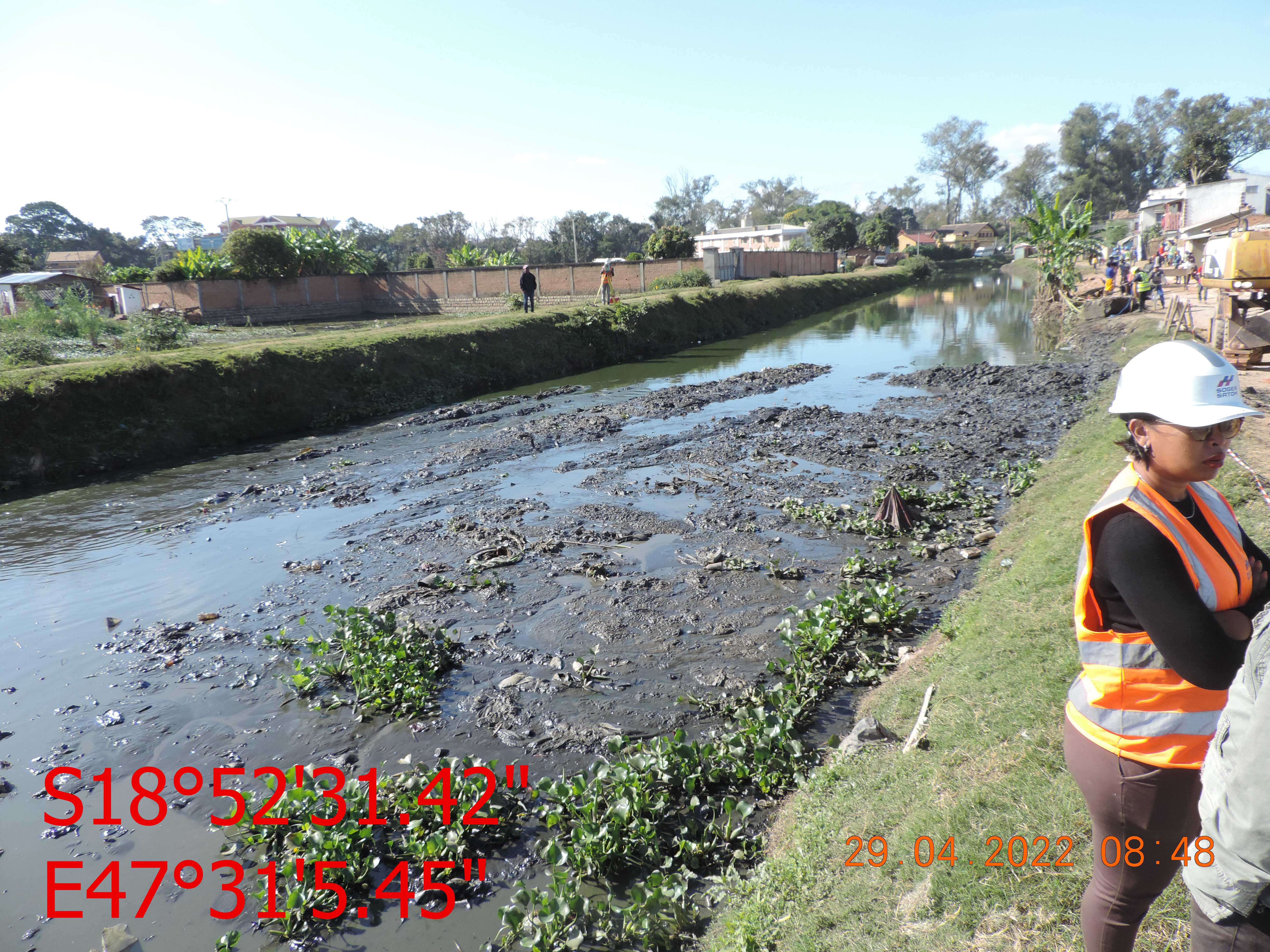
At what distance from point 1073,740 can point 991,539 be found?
660 centimetres

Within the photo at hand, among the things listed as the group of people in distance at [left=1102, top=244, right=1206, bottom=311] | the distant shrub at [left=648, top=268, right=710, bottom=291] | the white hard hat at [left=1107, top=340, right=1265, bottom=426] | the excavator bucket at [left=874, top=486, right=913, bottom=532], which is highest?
the distant shrub at [left=648, top=268, right=710, bottom=291]

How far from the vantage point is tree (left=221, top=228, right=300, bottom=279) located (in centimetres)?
3525

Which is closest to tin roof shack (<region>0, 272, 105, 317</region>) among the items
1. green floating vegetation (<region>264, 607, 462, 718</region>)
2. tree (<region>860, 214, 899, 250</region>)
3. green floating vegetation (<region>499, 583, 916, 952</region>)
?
green floating vegetation (<region>264, 607, 462, 718</region>)

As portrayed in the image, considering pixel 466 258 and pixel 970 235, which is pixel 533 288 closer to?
pixel 466 258

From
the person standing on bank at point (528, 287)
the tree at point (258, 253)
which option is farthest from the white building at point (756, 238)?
the person standing on bank at point (528, 287)

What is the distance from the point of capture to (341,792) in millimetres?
4508

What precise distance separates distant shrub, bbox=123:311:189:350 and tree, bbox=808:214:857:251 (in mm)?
58534

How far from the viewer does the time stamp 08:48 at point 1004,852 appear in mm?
2023

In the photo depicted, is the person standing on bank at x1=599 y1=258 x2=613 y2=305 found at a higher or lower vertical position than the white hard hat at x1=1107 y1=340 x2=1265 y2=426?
higher

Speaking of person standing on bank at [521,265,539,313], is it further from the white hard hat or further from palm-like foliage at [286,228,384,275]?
the white hard hat

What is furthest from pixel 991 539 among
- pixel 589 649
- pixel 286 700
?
pixel 286 700

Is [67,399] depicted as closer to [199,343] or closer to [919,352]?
[199,343]

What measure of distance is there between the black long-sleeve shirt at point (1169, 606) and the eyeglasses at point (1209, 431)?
0.27 meters

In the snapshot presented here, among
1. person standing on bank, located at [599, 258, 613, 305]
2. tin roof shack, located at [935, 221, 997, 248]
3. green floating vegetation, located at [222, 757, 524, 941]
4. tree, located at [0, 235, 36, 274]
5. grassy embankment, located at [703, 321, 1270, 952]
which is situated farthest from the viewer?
tin roof shack, located at [935, 221, 997, 248]
